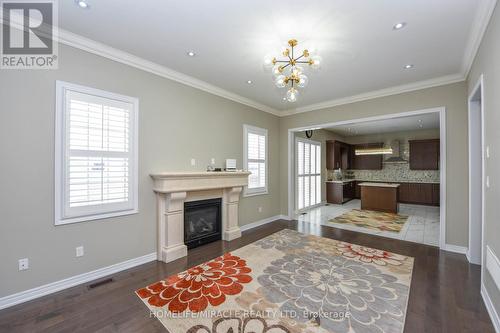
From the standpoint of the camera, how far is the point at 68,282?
8.57ft

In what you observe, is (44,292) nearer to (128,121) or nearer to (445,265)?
(128,121)

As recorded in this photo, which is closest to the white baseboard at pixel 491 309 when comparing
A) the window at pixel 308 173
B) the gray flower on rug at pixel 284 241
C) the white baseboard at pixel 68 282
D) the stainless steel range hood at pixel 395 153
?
the gray flower on rug at pixel 284 241

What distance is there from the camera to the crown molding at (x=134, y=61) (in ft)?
8.63

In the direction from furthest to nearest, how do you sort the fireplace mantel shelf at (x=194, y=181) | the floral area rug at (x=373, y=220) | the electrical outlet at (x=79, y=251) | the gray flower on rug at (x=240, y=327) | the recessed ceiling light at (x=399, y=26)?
the floral area rug at (x=373, y=220), the fireplace mantel shelf at (x=194, y=181), the electrical outlet at (x=79, y=251), the recessed ceiling light at (x=399, y=26), the gray flower on rug at (x=240, y=327)

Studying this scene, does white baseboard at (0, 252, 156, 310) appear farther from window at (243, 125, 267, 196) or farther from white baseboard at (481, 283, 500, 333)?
white baseboard at (481, 283, 500, 333)

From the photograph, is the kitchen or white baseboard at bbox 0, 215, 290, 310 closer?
white baseboard at bbox 0, 215, 290, 310

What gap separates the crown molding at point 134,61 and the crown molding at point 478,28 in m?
3.65

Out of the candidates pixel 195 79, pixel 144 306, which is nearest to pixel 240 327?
pixel 144 306

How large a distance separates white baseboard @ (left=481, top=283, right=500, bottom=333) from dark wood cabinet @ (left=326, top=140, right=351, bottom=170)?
6.39 meters

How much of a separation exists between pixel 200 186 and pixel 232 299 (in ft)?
6.17

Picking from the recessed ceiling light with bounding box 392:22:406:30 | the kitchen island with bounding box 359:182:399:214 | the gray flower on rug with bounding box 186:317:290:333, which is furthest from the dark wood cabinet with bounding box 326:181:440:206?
the gray flower on rug with bounding box 186:317:290:333

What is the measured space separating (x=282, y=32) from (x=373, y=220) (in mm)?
5418

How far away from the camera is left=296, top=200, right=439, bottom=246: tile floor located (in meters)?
4.49

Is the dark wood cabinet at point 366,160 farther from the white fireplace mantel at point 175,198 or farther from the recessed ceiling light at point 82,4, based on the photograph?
Result: the recessed ceiling light at point 82,4
